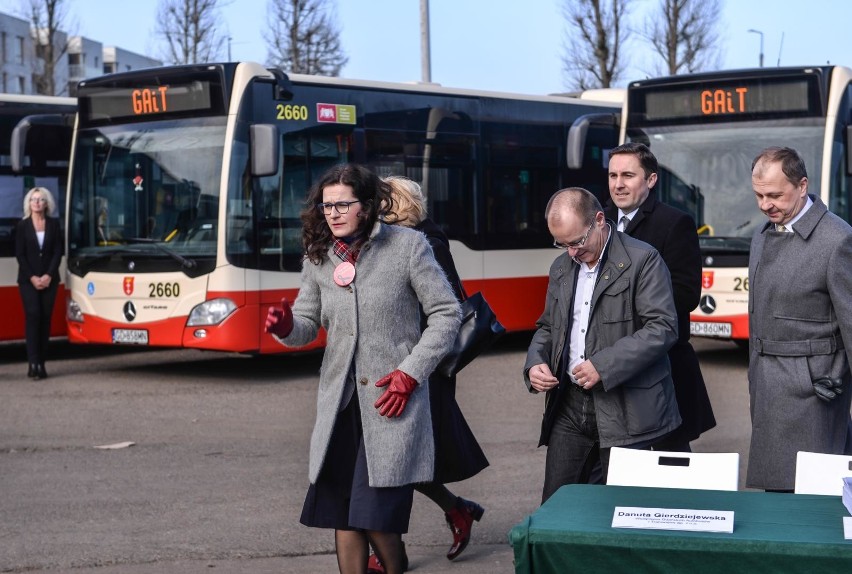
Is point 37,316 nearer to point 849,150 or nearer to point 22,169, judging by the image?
point 22,169

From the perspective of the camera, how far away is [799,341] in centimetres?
512

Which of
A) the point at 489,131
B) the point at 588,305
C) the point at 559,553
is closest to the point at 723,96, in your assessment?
the point at 489,131

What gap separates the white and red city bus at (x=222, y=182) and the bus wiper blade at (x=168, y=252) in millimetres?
13

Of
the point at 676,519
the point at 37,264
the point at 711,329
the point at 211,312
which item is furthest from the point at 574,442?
the point at 37,264

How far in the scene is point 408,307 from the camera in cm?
514

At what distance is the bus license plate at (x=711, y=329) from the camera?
44.3ft

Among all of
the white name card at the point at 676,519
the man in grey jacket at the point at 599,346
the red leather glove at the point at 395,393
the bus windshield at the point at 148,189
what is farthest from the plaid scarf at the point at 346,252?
the bus windshield at the point at 148,189

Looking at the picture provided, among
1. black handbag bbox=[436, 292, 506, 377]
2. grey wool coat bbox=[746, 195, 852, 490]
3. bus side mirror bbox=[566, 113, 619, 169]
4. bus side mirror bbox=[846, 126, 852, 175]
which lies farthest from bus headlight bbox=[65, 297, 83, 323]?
grey wool coat bbox=[746, 195, 852, 490]

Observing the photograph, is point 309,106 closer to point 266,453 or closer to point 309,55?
point 266,453

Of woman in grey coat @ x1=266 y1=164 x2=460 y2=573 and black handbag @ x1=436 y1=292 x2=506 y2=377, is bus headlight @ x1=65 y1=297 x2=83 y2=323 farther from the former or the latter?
woman in grey coat @ x1=266 y1=164 x2=460 y2=573

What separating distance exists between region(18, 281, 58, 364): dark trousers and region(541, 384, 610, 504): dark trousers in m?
9.02

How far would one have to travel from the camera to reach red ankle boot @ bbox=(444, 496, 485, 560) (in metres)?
6.49

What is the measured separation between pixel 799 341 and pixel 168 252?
8830 mm

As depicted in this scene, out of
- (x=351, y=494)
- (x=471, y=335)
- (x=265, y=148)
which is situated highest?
(x=265, y=148)
